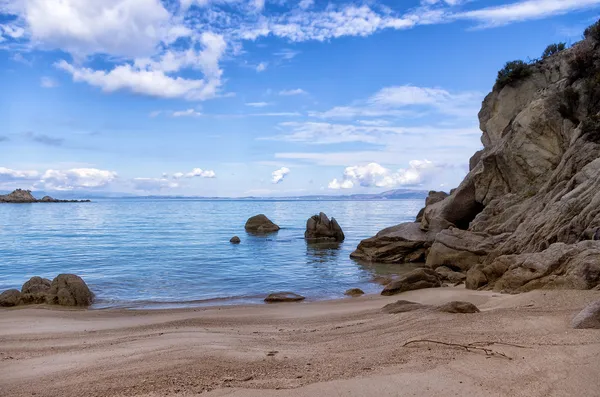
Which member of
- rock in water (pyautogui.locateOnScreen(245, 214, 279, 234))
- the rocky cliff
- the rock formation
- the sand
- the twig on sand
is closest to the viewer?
the sand

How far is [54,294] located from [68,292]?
0.54 metres

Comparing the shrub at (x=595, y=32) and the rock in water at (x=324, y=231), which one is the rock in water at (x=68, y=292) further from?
the rock in water at (x=324, y=231)

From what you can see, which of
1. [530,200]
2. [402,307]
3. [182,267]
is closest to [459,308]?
[402,307]

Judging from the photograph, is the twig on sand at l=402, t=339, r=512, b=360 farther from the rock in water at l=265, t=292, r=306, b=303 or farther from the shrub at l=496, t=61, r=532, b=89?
the shrub at l=496, t=61, r=532, b=89

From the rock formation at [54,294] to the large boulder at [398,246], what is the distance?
53.2ft

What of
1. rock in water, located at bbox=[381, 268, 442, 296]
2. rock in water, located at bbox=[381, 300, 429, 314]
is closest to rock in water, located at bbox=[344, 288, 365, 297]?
rock in water, located at bbox=[381, 268, 442, 296]

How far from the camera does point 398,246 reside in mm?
26469

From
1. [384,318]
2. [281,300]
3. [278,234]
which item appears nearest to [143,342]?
[384,318]

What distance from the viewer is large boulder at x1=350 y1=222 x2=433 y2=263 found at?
26047 mm

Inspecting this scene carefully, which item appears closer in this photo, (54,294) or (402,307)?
(402,307)

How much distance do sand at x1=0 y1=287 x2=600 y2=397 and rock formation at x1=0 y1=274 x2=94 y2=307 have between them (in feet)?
11.9

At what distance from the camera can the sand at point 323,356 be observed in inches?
191

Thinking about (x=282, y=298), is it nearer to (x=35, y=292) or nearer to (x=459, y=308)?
(x=459, y=308)

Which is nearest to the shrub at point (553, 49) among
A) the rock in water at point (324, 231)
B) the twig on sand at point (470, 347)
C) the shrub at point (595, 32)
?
the shrub at point (595, 32)
